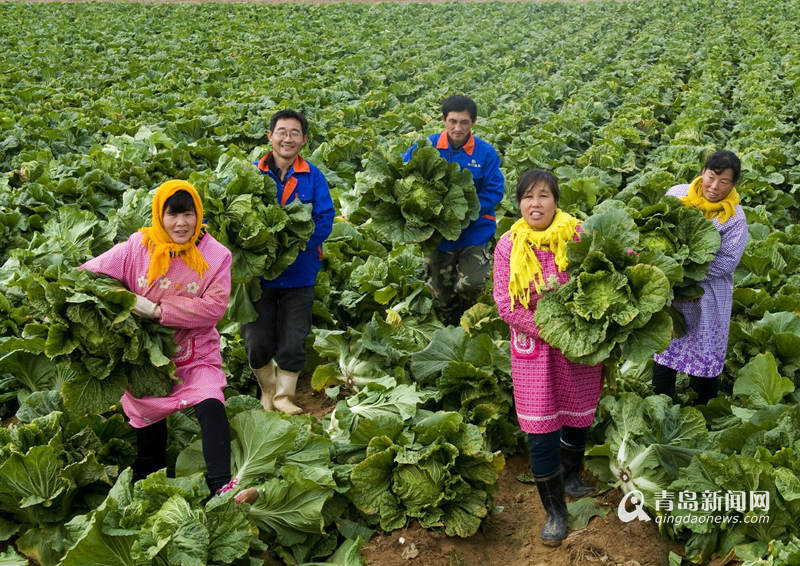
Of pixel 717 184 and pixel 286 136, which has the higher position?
pixel 286 136

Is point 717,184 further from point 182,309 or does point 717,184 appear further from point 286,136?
point 182,309

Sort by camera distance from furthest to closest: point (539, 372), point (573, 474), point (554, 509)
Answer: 1. point (573, 474)
2. point (554, 509)
3. point (539, 372)

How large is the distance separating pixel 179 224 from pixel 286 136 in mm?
1227

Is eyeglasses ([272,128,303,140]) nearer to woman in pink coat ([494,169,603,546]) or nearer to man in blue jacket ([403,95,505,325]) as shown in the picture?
man in blue jacket ([403,95,505,325])

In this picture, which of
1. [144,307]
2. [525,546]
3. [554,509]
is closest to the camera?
[144,307]

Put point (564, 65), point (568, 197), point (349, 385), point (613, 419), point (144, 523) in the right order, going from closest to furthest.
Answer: point (144, 523) → point (613, 419) → point (349, 385) → point (568, 197) → point (564, 65)

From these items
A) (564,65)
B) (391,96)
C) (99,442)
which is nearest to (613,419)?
(99,442)

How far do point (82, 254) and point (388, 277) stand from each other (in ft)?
7.60

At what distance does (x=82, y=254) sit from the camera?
5648 millimetres

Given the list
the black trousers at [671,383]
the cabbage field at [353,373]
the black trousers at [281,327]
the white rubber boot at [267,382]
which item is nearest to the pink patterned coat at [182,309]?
the cabbage field at [353,373]

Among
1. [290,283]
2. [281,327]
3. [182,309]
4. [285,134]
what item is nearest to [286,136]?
[285,134]

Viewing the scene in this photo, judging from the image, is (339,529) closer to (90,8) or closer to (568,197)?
(568,197)

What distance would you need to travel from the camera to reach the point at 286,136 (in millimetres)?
4391

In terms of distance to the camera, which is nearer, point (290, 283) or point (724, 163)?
point (724, 163)
